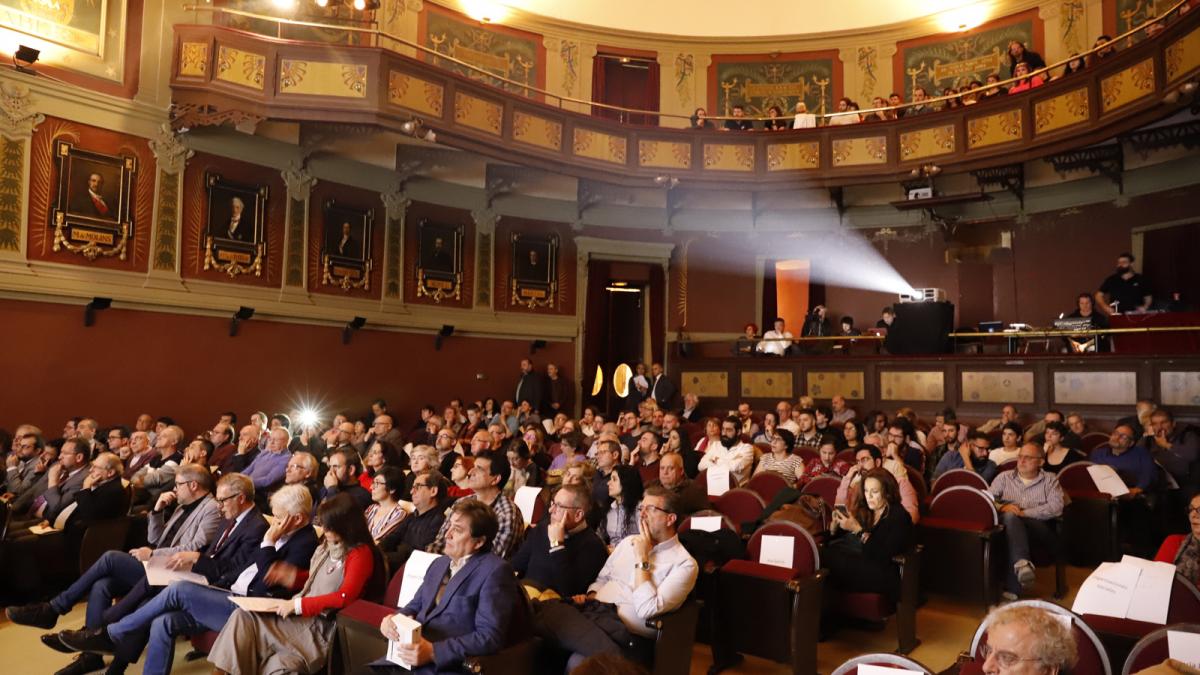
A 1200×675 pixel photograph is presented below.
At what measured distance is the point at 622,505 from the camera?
14.2 feet

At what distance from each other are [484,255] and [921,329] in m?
6.23

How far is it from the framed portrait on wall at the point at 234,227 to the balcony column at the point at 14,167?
1765mm

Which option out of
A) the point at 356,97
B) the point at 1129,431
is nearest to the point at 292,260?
the point at 356,97

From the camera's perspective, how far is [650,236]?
13156 millimetres

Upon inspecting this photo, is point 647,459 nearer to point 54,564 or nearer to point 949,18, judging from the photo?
point 54,564

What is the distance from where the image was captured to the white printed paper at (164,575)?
3.73 m

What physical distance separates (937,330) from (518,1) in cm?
809

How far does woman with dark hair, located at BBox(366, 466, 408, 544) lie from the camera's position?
441cm

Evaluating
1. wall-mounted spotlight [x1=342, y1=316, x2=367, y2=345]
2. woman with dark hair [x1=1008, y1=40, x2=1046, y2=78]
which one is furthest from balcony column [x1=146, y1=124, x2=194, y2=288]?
woman with dark hair [x1=1008, y1=40, x2=1046, y2=78]

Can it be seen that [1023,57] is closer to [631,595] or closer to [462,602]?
[631,595]

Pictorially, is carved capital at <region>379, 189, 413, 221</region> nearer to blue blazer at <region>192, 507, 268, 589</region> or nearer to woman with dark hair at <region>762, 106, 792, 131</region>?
woman with dark hair at <region>762, 106, 792, 131</region>

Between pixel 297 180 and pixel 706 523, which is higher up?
pixel 297 180

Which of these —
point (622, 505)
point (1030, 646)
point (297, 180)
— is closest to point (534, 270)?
point (297, 180)

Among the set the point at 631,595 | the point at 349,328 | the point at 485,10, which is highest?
the point at 485,10
